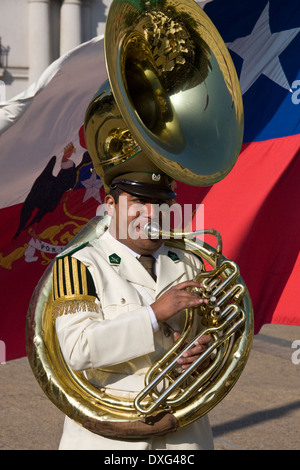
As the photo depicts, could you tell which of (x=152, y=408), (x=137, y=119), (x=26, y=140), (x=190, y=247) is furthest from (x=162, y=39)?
(x=152, y=408)

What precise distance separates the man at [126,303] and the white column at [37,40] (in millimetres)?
12258

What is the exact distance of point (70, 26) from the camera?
49.0 ft

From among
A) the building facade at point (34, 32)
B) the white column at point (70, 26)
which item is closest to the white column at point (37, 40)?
the building facade at point (34, 32)

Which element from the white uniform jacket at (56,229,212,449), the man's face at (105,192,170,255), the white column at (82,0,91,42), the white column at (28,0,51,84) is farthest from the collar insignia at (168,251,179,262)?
the white column at (82,0,91,42)

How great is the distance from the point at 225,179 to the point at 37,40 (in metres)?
11.1

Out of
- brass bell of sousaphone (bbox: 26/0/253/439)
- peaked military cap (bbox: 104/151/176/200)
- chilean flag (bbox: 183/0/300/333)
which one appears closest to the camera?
brass bell of sousaphone (bbox: 26/0/253/439)

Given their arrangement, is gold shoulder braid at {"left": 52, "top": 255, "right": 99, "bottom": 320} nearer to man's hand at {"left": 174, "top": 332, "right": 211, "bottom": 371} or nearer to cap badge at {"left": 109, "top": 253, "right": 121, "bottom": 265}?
cap badge at {"left": 109, "top": 253, "right": 121, "bottom": 265}

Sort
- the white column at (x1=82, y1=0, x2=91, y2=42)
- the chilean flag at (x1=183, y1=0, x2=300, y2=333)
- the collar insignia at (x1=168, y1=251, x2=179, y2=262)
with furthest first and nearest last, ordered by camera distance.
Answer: the white column at (x1=82, y1=0, x2=91, y2=42) < the chilean flag at (x1=183, y1=0, x2=300, y2=333) < the collar insignia at (x1=168, y1=251, x2=179, y2=262)

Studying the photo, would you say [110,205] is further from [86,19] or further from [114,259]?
[86,19]

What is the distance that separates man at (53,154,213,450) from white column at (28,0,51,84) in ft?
40.2

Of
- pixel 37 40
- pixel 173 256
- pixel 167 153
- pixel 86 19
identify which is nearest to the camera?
Result: pixel 167 153

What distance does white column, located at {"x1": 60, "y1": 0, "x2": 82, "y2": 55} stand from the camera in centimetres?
1486

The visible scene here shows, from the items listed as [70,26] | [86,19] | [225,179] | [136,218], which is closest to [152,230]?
[136,218]

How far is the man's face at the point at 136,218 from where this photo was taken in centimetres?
255
